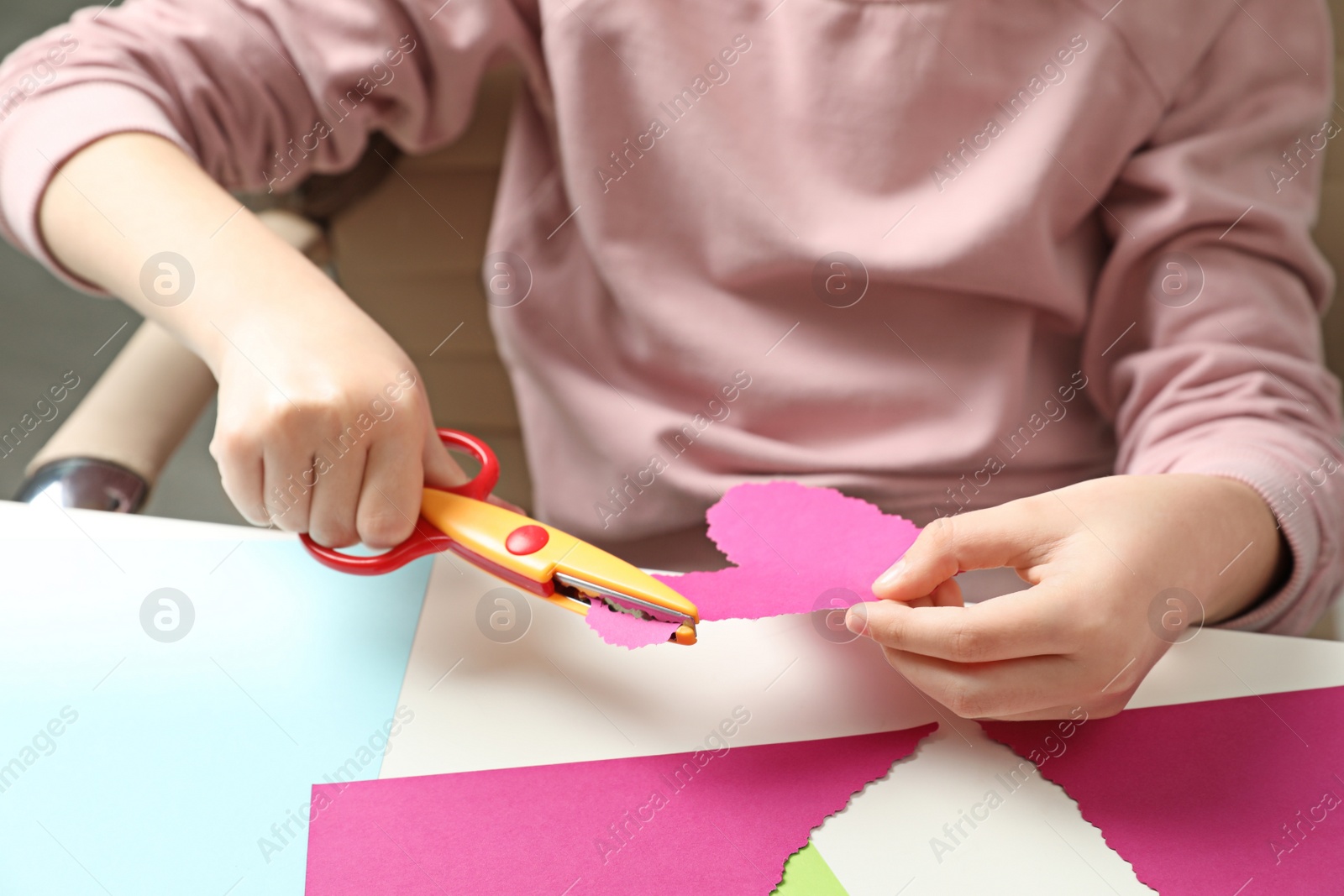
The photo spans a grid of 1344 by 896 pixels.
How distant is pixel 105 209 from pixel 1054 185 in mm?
647

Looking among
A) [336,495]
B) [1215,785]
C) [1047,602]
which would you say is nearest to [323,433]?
[336,495]

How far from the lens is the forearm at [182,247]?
540 mm

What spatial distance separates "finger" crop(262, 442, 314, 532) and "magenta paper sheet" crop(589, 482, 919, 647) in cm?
Answer: 17

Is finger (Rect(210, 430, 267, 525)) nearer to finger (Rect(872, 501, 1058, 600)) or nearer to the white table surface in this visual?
the white table surface

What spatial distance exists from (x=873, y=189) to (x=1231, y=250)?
27cm

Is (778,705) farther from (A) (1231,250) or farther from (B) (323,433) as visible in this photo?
(A) (1231,250)

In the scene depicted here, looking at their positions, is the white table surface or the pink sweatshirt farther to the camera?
the pink sweatshirt

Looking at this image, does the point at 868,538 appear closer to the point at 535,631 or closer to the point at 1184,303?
the point at 535,631

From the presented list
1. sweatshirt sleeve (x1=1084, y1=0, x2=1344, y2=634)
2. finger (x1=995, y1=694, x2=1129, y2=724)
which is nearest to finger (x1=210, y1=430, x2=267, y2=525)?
finger (x1=995, y1=694, x2=1129, y2=724)

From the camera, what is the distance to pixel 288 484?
507 mm

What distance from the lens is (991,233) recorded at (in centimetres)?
67

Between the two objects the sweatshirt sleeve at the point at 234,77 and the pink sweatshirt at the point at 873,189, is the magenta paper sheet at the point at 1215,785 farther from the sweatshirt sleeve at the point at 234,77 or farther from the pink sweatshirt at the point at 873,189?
the sweatshirt sleeve at the point at 234,77

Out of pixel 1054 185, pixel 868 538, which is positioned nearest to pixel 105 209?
pixel 868 538

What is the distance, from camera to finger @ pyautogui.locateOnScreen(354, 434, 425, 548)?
50 cm
